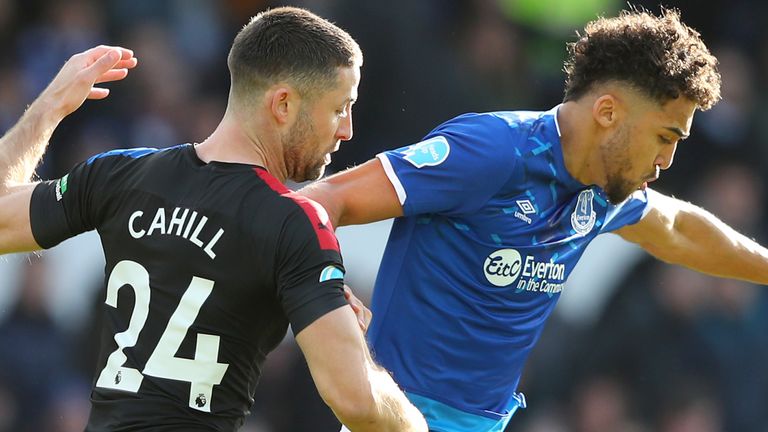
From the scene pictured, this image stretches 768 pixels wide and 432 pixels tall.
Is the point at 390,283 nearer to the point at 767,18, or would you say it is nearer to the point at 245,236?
the point at 245,236

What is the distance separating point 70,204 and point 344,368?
0.92 metres

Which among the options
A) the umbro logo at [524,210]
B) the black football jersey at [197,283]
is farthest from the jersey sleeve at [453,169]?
the black football jersey at [197,283]

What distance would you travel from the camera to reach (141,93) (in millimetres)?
7977

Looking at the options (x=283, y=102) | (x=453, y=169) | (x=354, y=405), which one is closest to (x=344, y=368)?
(x=354, y=405)

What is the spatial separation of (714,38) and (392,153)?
618 cm

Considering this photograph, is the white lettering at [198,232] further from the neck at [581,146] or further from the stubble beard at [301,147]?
the neck at [581,146]

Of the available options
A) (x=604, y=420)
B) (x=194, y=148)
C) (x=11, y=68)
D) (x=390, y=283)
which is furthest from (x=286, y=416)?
(x=194, y=148)

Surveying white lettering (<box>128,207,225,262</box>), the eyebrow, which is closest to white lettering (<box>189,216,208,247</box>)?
white lettering (<box>128,207,225,262</box>)

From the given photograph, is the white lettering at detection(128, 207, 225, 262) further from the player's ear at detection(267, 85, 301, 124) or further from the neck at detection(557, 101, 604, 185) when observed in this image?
the neck at detection(557, 101, 604, 185)

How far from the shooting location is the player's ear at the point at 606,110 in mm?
4125

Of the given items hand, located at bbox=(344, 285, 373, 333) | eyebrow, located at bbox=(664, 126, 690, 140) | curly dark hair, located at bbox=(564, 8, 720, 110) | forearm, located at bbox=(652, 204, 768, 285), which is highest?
curly dark hair, located at bbox=(564, 8, 720, 110)

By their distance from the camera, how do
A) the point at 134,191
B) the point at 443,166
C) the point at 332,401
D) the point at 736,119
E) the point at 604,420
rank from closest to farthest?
the point at 332,401, the point at 134,191, the point at 443,166, the point at 604,420, the point at 736,119

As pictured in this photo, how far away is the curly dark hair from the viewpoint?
4.10m

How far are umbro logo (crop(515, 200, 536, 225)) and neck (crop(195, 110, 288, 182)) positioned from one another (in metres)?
0.99
